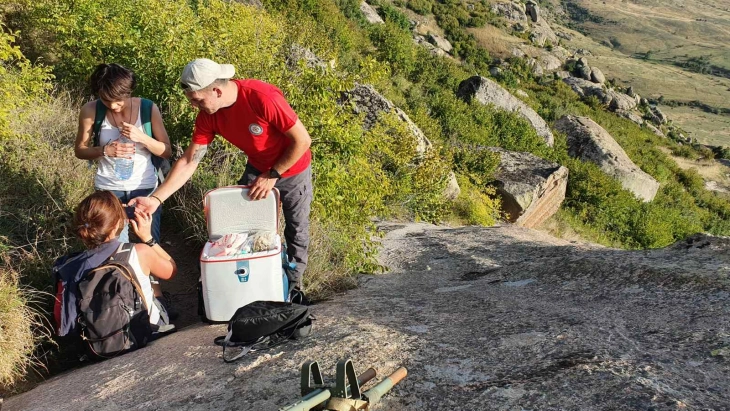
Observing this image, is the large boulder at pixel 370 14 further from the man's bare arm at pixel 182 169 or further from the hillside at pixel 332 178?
the man's bare arm at pixel 182 169

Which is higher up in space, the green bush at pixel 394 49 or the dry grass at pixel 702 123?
the green bush at pixel 394 49

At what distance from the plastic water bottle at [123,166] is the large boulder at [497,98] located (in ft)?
60.4

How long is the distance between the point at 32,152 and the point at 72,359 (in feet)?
9.67

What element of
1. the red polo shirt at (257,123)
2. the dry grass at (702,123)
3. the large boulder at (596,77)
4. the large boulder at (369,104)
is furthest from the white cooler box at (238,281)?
the dry grass at (702,123)

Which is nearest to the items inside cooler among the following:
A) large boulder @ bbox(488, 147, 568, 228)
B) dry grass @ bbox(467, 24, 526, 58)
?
large boulder @ bbox(488, 147, 568, 228)

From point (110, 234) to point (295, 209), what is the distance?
52.3 inches

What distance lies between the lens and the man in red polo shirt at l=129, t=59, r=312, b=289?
3.45 metres

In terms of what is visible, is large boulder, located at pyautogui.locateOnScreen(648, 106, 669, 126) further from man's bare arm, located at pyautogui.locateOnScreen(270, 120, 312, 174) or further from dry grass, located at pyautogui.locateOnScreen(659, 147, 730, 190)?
man's bare arm, located at pyautogui.locateOnScreen(270, 120, 312, 174)

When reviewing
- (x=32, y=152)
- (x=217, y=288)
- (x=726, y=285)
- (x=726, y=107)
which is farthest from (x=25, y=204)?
(x=726, y=107)

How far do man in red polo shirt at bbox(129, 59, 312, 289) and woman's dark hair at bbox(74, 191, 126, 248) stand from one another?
14.7 inches

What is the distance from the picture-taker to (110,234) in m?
3.40

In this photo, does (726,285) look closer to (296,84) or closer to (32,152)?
(296,84)

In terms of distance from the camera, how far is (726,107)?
6431 cm

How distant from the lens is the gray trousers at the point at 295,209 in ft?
13.1
